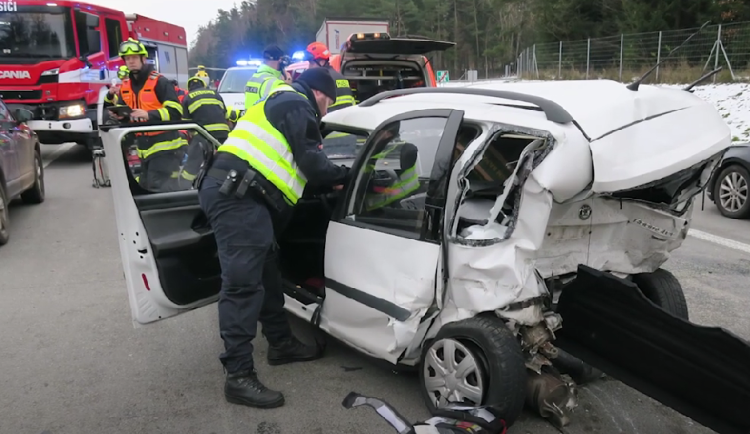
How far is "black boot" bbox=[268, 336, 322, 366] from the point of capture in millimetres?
3643

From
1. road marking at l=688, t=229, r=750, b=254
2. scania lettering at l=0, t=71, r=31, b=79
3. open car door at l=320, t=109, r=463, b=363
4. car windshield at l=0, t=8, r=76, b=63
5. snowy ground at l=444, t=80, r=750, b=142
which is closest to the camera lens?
open car door at l=320, t=109, r=463, b=363

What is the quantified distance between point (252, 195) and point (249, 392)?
1.03m

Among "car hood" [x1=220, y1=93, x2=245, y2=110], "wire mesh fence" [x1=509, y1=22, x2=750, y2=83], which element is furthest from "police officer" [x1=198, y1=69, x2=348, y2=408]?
"wire mesh fence" [x1=509, y1=22, x2=750, y2=83]

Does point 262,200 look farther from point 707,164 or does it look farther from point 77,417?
point 707,164

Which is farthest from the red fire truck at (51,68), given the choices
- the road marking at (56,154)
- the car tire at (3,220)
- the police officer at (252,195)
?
the police officer at (252,195)

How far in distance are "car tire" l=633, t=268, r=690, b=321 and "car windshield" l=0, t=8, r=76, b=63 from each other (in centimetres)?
1137

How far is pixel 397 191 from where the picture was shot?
3188 millimetres

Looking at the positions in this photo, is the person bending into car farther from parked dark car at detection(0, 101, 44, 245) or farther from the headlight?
the headlight

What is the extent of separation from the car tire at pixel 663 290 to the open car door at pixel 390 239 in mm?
1363

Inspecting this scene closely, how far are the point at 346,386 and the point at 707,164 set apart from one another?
218 centimetres

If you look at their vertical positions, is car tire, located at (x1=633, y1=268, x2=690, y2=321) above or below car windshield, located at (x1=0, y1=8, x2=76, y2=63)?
below

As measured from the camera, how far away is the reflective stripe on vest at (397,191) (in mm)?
3080

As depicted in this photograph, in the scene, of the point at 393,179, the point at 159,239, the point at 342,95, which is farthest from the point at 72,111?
the point at 393,179

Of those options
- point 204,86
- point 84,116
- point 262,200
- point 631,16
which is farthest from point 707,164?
point 631,16
